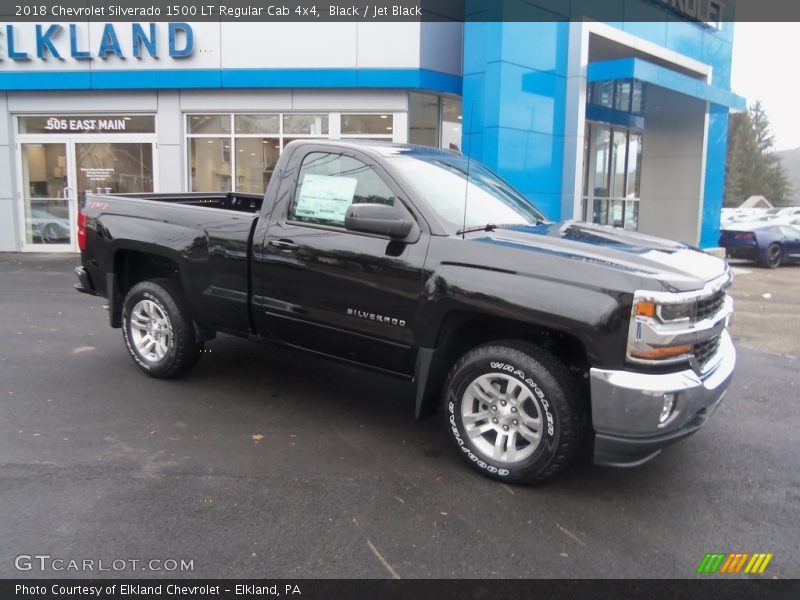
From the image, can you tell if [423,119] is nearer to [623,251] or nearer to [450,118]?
[450,118]

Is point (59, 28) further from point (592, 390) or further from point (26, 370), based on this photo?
point (592, 390)

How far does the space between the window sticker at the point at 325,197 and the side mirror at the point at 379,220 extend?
0.43 m

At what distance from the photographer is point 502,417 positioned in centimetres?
391

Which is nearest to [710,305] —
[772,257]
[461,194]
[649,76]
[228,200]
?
[461,194]

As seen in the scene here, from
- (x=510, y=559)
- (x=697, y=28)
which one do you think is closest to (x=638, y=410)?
(x=510, y=559)

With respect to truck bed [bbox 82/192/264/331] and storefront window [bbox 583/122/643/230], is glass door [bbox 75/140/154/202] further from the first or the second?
storefront window [bbox 583/122/643/230]

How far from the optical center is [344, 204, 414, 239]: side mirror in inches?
159

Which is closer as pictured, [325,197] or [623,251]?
[623,251]

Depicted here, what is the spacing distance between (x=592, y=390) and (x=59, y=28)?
14131 mm

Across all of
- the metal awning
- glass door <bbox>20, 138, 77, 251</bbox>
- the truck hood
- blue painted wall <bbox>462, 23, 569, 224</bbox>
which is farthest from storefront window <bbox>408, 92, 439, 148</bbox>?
the truck hood

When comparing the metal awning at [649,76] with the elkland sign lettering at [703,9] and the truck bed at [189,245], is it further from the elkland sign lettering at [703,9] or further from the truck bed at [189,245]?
the truck bed at [189,245]

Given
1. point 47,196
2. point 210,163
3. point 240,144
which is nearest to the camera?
point 240,144

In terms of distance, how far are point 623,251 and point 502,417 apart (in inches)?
47.1

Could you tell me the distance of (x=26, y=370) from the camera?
5.92 meters
